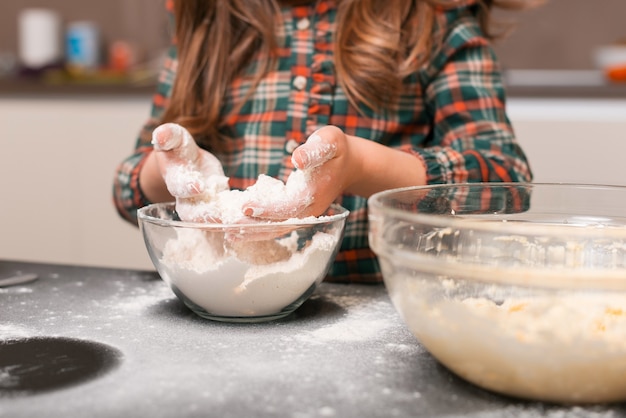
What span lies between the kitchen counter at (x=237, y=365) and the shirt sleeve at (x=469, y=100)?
1.04ft

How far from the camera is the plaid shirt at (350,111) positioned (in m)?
1.04

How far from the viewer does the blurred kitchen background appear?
5.67ft

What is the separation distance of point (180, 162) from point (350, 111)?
0.36 meters

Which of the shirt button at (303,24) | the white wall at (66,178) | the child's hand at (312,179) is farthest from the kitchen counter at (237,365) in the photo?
the white wall at (66,178)

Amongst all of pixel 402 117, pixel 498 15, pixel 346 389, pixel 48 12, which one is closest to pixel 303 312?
pixel 346 389

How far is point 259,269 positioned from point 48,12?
6.78 feet

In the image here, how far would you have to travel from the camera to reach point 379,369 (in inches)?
22.1

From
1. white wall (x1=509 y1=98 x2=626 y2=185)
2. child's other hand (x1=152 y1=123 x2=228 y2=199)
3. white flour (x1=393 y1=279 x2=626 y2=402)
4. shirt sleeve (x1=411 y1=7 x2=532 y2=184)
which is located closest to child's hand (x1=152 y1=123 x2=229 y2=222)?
child's other hand (x1=152 y1=123 x2=228 y2=199)

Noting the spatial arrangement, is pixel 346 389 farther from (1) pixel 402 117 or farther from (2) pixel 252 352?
(1) pixel 402 117

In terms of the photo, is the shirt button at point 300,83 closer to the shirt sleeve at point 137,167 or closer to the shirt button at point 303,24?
the shirt button at point 303,24

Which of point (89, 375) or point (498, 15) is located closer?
point (89, 375)

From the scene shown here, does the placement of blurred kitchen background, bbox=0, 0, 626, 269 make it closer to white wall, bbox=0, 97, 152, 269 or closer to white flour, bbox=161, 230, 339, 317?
white wall, bbox=0, 97, 152, 269

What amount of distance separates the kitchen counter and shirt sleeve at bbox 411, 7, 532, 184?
32 centimetres

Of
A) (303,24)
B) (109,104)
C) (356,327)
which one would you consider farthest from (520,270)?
(109,104)
